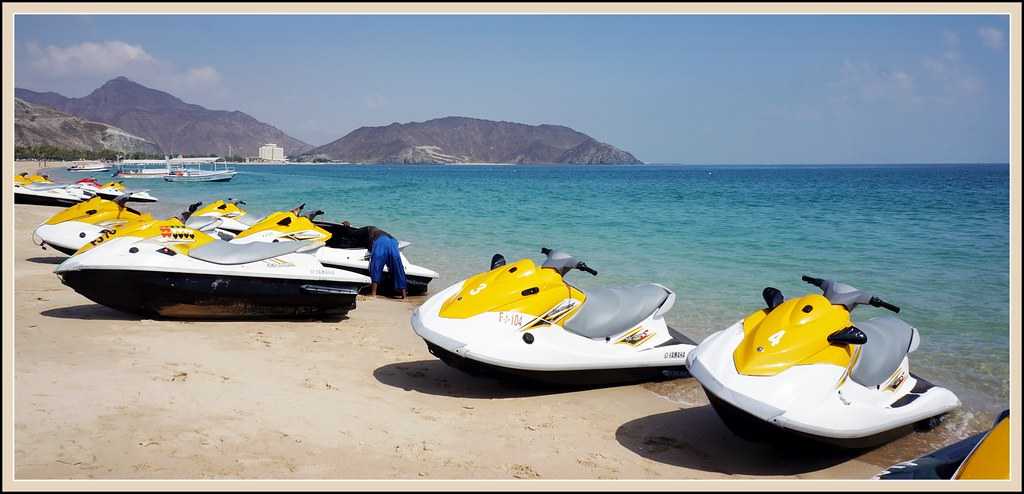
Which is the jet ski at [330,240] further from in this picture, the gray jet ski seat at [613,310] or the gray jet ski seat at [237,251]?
the gray jet ski seat at [613,310]

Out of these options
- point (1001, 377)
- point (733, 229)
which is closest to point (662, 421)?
point (1001, 377)

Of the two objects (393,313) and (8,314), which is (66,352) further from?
(393,313)

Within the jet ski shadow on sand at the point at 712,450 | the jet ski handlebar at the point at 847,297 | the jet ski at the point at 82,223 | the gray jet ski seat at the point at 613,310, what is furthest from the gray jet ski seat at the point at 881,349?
the jet ski at the point at 82,223

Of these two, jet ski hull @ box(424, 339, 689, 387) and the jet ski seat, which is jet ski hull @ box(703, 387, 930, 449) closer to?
jet ski hull @ box(424, 339, 689, 387)

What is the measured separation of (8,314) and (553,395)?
4.22 metres

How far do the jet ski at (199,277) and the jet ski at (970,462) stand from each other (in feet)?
20.1

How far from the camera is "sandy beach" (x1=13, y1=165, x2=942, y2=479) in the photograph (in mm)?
4473

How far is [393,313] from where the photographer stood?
32.3ft

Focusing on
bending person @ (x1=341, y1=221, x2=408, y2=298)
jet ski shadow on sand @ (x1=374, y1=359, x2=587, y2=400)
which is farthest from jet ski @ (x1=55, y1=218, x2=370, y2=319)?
bending person @ (x1=341, y1=221, x2=408, y2=298)

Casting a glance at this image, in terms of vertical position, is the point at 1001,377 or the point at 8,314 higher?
the point at 8,314

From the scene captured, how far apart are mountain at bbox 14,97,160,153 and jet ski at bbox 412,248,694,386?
136 m

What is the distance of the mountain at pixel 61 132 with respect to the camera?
130 meters

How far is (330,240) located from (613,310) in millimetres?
6753

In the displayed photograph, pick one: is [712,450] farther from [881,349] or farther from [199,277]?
[199,277]
